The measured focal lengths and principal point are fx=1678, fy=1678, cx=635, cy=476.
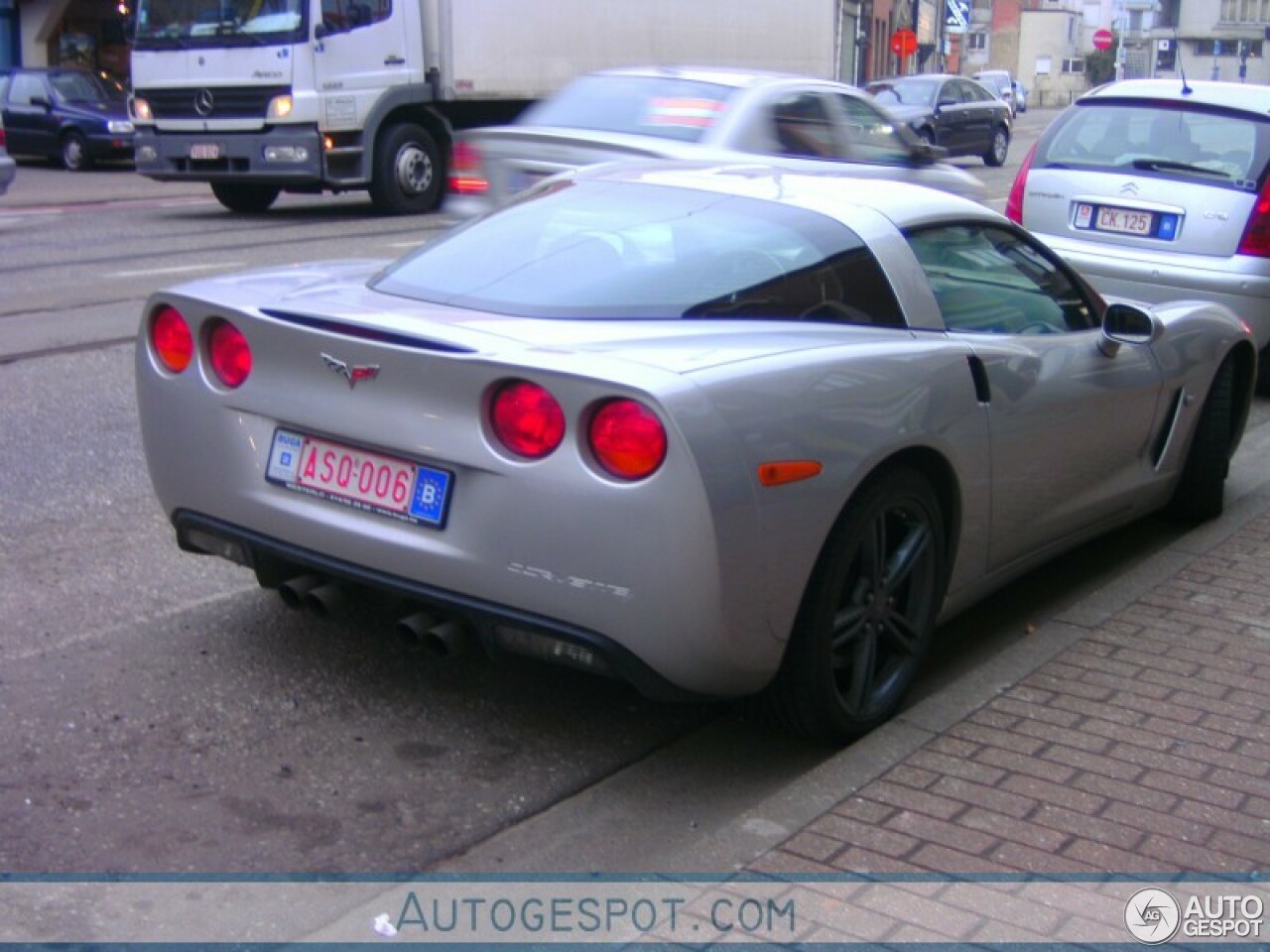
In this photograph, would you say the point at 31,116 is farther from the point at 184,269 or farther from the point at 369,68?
the point at 184,269

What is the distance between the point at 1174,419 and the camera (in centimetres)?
A: 596

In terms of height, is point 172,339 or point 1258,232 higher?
point 172,339

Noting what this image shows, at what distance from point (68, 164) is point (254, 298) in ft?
77.6

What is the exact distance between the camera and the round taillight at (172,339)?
4500 mm

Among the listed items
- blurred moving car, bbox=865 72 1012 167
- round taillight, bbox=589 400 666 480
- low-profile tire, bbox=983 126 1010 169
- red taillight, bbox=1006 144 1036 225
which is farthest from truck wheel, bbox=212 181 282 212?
low-profile tire, bbox=983 126 1010 169

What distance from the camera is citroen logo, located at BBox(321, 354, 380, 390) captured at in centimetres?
402

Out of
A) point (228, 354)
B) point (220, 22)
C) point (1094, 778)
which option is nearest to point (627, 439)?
point (228, 354)

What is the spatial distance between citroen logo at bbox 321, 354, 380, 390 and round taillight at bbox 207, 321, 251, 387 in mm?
353

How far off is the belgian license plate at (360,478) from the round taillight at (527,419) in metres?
0.19

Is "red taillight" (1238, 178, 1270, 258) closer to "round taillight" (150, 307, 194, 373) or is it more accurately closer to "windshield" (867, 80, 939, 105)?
"round taillight" (150, 307, 194, 373)

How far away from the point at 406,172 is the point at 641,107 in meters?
8.40

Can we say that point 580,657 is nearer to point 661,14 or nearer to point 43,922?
point 43,922

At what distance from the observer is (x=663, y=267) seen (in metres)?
4.45

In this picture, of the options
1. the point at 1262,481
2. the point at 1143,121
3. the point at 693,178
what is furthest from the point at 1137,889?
the point at 1143,121
